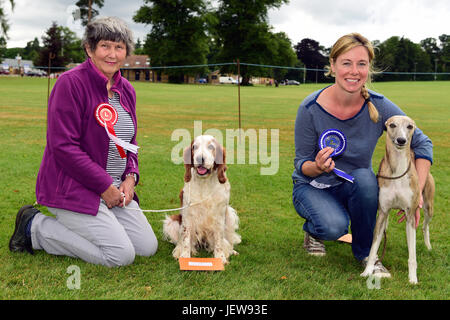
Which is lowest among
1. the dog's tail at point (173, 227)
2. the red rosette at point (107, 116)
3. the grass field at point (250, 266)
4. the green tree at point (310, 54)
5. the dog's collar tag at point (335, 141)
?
the grass field at point (250, 266)

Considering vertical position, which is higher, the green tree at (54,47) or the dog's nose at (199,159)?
the green tree at (54,47)

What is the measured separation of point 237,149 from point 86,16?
59897mm

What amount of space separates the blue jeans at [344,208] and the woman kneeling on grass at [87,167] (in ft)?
5.28

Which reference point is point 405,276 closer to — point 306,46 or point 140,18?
point 140,18

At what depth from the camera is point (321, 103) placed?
418cm

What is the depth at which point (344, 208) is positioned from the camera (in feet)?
14.0

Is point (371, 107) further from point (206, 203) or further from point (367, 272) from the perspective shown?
point (206, 203)

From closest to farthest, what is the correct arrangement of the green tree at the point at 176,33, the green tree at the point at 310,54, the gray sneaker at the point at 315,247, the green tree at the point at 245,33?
1. the gray sneaker at the point at 315,247
2. the green tree at the point at 176,33
3. the green tree at the point at 245,33
4. the green tree at the point at 310,54

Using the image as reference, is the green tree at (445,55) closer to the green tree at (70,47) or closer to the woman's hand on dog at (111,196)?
the green tree at (70,47)

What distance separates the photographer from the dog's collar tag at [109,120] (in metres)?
3.99

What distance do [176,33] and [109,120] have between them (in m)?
61.8

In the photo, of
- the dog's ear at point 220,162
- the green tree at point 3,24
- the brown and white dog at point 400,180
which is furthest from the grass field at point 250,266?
the green tree at point 3,24
